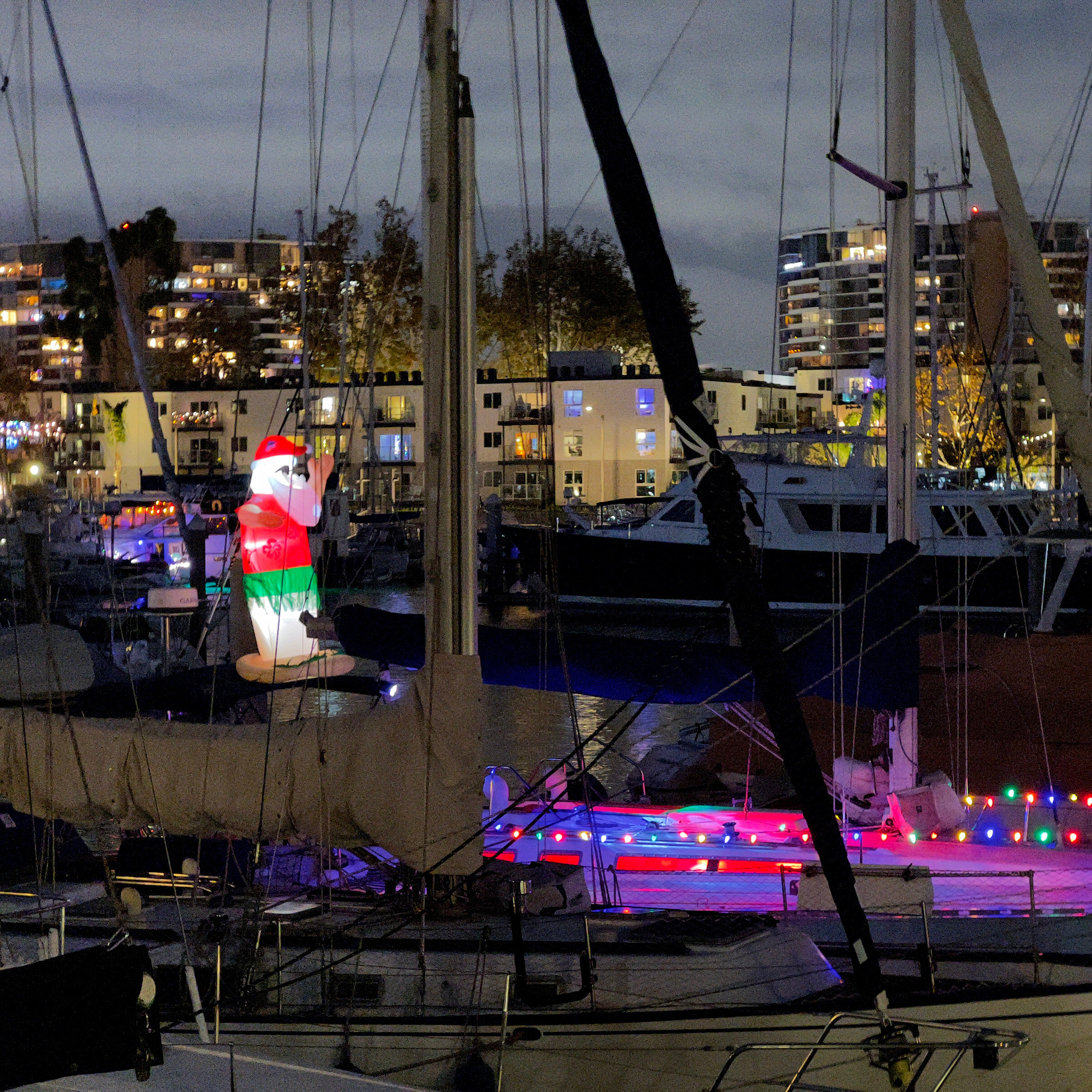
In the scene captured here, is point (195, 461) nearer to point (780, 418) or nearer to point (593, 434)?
point (593, 434)

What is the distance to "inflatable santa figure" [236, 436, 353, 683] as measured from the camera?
919 cm

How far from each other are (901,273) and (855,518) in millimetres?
20752

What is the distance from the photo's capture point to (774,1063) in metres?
5.68

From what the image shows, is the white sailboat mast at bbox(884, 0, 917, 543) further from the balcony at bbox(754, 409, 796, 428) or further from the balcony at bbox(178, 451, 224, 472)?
the balcony at bbox(754, 409, 796, 428)

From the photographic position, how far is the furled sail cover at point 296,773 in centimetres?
656

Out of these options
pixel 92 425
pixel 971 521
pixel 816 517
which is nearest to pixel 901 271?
pixel 971 521

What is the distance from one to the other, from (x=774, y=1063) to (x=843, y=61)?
8.12 m

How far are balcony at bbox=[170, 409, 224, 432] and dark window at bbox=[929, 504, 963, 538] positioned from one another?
2871 centimetres

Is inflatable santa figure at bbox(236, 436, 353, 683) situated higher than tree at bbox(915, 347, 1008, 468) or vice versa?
tree at bbox(915, 347, 1008, 468)

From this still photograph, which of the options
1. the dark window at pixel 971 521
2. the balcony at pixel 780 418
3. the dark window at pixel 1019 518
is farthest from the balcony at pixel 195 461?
the dark window at pixel 1019 518

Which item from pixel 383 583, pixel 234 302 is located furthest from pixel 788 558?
pixel 234 302

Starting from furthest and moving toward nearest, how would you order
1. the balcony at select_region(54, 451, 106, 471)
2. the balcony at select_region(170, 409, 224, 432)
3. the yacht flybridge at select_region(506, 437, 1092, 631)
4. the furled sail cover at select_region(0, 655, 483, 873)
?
the balcony at select_region(54, 451, 106, 471) → the balcony at select_region(170, 409, 224, 432) → the yacht flybridge at select_region(506, 437, 1092, 631) → the furled sail cover at select_region(0, 655, 483, 873)

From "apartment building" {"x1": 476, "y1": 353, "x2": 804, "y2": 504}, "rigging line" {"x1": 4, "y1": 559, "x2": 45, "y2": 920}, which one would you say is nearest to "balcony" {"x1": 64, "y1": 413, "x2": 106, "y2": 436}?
"apartment building" {"x1": 476, "y1": 353, "x2": 804, "y2": 504}

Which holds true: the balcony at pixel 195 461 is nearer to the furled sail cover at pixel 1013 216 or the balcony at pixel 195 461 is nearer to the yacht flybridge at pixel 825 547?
the yacht flybridge at pixel 825 547
